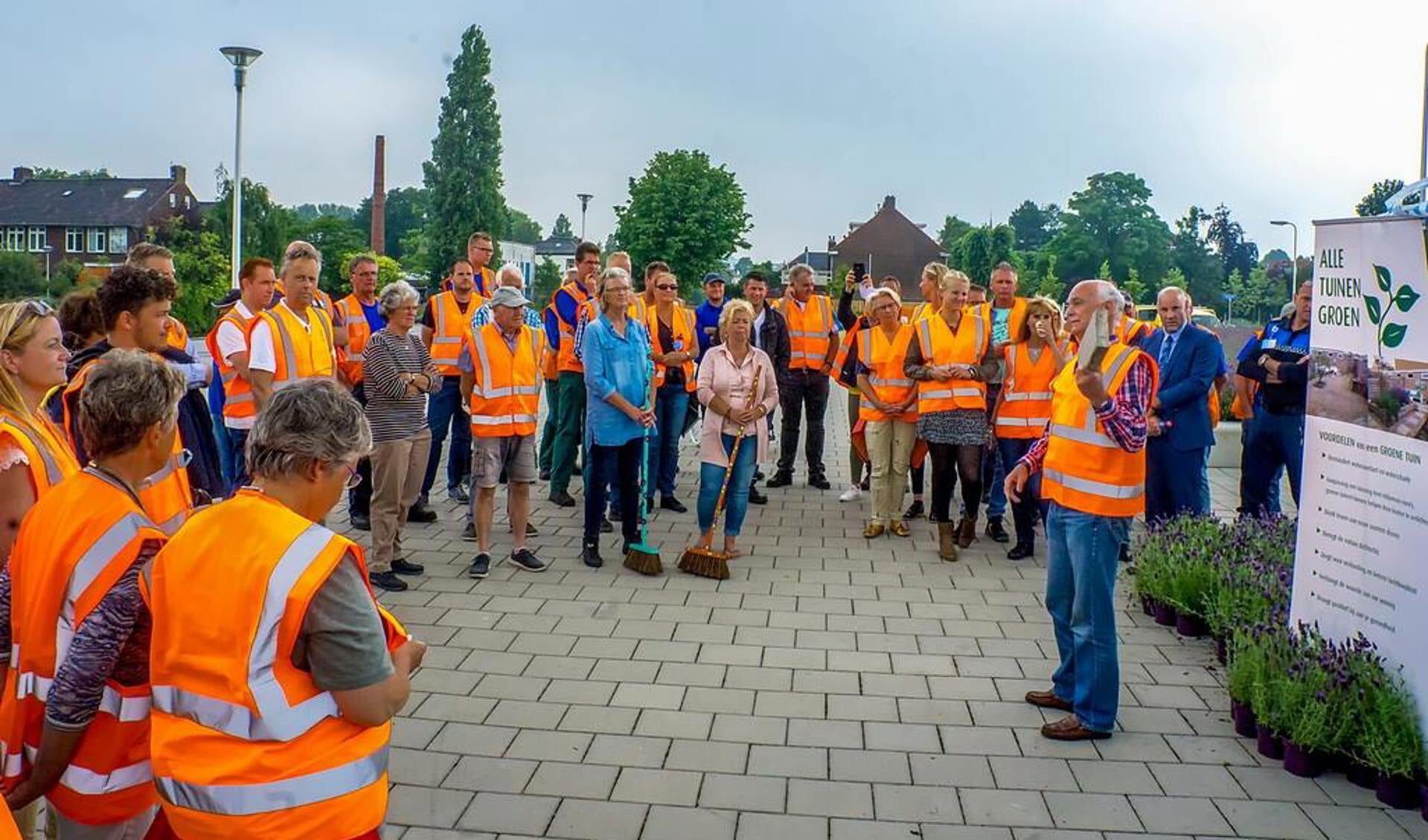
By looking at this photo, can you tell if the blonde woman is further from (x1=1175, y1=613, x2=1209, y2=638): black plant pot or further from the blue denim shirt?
the blue denim shirt

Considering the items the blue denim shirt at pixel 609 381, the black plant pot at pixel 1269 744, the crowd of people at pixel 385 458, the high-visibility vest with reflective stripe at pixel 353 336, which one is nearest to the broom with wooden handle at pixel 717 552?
the crowd of people at pixel 385 458

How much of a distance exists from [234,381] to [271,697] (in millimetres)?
5226

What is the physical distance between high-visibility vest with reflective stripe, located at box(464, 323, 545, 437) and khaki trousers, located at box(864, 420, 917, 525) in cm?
273

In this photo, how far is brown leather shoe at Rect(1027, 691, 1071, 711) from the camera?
525 centimetres

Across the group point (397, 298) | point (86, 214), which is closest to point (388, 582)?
point (397, 298)

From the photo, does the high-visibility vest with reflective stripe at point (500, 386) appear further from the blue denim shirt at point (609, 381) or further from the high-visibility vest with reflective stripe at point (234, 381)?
the high-visibility vest with reflective stripe at point (234, 381)

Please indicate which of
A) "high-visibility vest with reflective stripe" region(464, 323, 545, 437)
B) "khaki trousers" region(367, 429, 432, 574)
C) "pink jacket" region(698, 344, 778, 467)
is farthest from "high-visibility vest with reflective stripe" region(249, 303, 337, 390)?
"pink jacket" region(698, 344, 778, 467)

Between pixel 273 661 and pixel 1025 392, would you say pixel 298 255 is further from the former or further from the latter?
pixel 273 661

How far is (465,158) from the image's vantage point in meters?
71.0

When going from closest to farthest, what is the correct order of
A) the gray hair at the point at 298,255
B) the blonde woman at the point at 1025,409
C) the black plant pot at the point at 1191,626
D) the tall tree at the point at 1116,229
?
the black plant pot at the point at 1191,626, the gray hair at the point at 298,255, the blonde woman at the point at 1025,409, the tall tree at the point at 1116,229

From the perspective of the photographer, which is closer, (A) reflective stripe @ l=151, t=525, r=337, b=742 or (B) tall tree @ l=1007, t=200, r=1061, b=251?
(A) reflective stripe @ l=151, t=525, r=337, b=742

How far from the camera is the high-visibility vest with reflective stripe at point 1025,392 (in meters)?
8.09

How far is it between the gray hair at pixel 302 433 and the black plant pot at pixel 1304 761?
12.7 feet

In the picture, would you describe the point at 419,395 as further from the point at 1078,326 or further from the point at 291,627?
the point at 291,627
